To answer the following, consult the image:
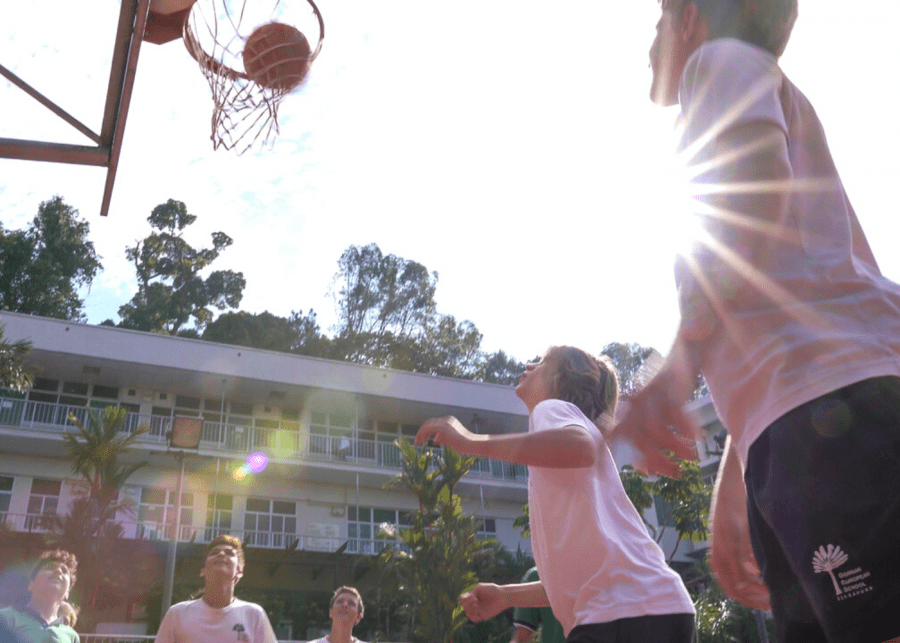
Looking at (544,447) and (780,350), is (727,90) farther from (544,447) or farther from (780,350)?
(544,447)

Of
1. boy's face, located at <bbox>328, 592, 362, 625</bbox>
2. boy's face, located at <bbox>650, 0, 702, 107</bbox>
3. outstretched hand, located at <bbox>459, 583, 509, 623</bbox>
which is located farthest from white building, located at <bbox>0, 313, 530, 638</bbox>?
boy's face, located at <bbox>650, 0, 702, 107</bbox>

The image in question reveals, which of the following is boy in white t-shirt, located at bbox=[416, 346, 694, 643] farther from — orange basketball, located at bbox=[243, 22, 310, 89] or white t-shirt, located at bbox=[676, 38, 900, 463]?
orange basketball, located at bbox=[243, 22, 310, 89]

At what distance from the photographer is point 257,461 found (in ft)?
86.8

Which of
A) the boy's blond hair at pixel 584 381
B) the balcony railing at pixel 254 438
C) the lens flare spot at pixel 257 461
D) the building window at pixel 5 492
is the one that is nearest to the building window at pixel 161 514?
the balcony railing at pixel 254 438

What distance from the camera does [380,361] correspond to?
44.6m

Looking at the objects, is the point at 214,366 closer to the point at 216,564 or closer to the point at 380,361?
the point at 380,361

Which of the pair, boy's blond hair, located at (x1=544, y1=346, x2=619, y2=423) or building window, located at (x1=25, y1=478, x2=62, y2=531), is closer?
boy's blond hair, located at (x1=544, y1=346, x2=619, y2=423)

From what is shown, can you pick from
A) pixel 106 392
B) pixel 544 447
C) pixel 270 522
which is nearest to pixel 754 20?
pixel 544 447

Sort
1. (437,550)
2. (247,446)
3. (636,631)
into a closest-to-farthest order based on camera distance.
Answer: (636,631), (437,550), (247,446)

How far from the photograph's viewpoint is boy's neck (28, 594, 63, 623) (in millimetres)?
5648

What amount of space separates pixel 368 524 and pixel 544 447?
2716cm

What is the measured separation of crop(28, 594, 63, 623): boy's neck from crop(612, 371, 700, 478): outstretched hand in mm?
5687

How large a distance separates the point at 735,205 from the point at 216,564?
5.01m

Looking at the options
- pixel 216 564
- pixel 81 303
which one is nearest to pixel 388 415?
pixel 81 303
